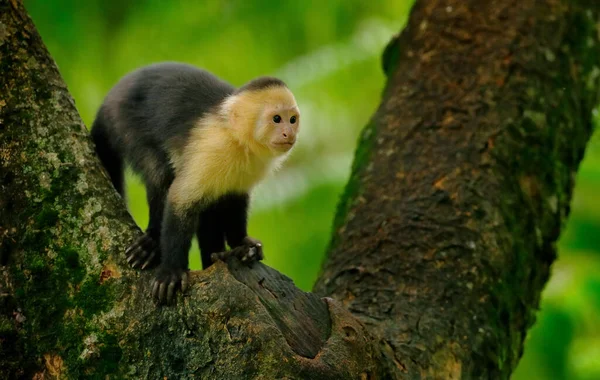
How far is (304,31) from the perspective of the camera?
13.7 m

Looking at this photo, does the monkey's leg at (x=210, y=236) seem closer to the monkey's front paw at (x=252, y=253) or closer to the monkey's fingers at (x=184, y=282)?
the monkey's front paw at (x=252, y=253)

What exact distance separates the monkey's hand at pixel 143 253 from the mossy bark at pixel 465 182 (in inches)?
44.9

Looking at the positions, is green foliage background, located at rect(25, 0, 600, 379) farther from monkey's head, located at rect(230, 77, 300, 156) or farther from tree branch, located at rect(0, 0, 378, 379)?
tree branch, located at rect(0, 0, 378, 379)

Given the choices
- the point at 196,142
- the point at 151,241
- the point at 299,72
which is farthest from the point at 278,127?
the point at 299,72

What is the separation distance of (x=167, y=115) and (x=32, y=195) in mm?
1326

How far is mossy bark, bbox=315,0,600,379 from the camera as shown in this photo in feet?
14.8

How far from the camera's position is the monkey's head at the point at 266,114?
189 inches

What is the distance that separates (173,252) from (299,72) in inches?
308

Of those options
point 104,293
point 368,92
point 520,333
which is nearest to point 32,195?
point 104,293

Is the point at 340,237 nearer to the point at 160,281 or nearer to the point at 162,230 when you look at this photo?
the point at 162,230

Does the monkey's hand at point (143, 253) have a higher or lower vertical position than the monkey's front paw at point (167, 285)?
higher

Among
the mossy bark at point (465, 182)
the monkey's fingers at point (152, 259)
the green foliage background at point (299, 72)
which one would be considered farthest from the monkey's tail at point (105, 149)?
the green foliage background at point (299, 72)

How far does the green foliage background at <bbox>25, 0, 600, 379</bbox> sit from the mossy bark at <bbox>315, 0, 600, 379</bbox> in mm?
5472

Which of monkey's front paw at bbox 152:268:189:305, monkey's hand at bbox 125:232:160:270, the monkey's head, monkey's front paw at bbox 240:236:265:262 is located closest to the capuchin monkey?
the monkey's head
